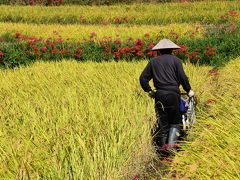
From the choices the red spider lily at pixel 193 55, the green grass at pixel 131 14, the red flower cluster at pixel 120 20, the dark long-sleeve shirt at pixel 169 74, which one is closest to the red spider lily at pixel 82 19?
the green grass at pixel 131 14

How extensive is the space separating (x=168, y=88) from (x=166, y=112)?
1.07 feet

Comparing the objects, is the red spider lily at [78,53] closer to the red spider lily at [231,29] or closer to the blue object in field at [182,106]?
the red spider lily at [231,29]

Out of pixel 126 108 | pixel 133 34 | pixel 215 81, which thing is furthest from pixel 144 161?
pixel 133 34

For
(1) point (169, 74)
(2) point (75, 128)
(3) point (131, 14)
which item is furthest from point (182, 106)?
(3) point (131, 14)

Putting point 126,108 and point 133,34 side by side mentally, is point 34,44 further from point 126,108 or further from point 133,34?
point 126,108

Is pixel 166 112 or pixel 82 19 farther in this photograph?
pixel 82 19

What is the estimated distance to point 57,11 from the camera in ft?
87.9

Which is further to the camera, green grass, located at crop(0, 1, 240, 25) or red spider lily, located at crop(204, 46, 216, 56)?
green grass, located at crop(0, 1, 240, 25)

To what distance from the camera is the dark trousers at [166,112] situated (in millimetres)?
5922

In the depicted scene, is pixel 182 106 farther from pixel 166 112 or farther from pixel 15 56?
pixel 15 56

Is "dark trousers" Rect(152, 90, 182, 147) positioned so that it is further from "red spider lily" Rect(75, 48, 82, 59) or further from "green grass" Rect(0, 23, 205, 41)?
"green grass" Rect(0, 23, 205, 41)

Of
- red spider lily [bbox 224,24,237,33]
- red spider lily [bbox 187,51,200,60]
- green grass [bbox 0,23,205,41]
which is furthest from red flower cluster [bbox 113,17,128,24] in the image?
red spider lily [bbox 187,51,200,60]

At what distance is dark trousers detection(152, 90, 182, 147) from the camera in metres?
5.92

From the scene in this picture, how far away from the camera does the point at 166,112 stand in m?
6.00
